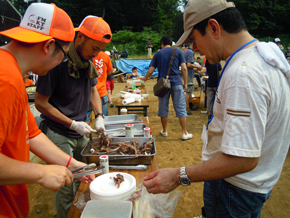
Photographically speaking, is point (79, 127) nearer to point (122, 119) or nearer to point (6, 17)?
point (122, 119)

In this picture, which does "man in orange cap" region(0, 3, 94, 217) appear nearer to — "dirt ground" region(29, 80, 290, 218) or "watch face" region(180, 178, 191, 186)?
"watch face" region(180, 178, 191, 186)

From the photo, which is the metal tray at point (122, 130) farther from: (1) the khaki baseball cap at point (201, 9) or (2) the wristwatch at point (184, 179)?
(1) the khaki baseball cap at point (201, 9)

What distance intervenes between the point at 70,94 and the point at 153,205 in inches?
57.8

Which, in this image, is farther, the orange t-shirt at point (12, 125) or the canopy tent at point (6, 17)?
the canopy tent at point (6, 17)

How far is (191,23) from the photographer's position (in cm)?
115

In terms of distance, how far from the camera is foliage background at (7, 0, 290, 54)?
26.8m

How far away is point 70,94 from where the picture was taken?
2.10 metres

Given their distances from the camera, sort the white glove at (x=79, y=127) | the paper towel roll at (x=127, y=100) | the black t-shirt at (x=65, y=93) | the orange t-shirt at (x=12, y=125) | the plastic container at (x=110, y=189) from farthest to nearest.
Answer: the paper towel roll at (x=127, y=100)
the white glove at (x=79, y=127)
the black t-shirt at (x=65, y=93)
the plastic container at (x=110, y=189)
the orange t-shirt at (x=12, y=125)

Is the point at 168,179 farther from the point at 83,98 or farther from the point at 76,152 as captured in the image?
the point at 76,152

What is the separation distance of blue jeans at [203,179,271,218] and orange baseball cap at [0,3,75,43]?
1433mm

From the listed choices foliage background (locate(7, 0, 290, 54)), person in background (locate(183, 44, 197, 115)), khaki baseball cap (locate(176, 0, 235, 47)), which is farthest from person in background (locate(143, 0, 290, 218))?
foliage background (locate(7, 0, 290, 54))

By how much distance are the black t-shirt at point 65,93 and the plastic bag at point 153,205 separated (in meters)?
1.25

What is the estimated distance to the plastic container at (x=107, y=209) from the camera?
3.59ft

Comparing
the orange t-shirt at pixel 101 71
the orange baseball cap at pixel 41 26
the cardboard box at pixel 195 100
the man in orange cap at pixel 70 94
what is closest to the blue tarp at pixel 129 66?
the cardboard box at pixel 195 100
